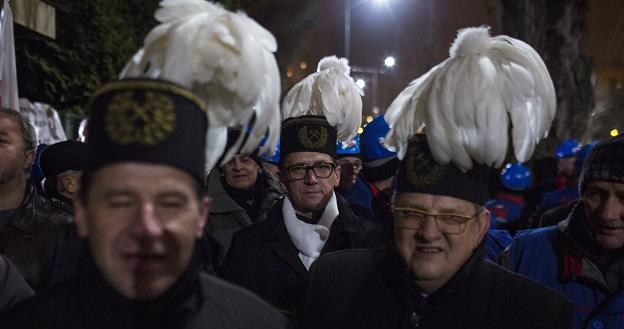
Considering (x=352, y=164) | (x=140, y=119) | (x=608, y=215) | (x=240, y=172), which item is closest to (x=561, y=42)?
(x=352, y=164)

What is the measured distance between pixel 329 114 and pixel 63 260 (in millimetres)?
2075

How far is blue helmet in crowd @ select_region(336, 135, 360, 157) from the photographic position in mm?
5755

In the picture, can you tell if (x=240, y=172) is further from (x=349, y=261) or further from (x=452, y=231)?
(x=452, y=231)

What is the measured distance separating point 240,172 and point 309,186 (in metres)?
1.65

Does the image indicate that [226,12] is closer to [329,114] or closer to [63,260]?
[63,260]

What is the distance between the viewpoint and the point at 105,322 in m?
2.08

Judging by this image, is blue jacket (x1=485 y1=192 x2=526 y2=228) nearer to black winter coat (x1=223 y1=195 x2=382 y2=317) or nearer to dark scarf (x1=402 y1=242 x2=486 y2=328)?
black winter coat (x1=223 y1=195 x2=382 y2=317)

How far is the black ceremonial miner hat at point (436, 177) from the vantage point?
2.86m

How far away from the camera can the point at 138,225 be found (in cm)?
192

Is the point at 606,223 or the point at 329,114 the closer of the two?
the point at 606,223

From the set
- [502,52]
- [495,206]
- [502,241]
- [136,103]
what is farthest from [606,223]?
[495,206]

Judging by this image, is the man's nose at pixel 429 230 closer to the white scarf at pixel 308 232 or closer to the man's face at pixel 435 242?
the man's face at pixel 435 242

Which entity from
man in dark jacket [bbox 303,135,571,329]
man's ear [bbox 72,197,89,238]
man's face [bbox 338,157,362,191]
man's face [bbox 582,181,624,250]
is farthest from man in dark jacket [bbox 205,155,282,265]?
man's ear [bbox 72,197,89,238]

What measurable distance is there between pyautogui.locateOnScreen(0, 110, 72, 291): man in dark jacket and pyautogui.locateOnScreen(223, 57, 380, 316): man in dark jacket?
1.12 metres
